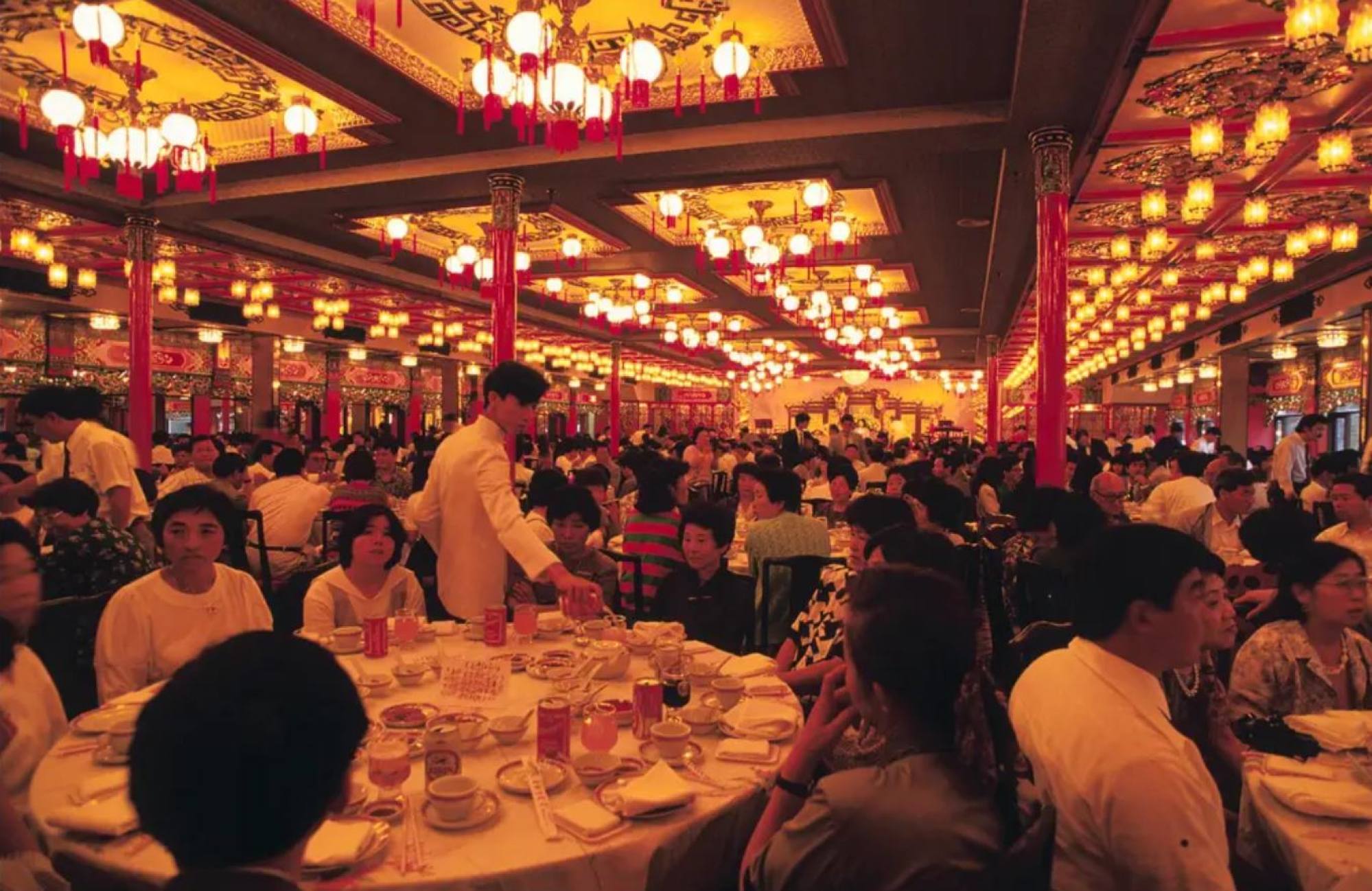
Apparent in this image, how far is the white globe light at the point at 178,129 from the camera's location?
5.45m

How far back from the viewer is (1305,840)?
69.8 inches

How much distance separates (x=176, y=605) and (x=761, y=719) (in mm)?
1858

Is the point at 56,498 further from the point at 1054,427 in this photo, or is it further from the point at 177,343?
the point at 177,343

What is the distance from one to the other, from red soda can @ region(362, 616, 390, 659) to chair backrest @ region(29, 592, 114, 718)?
0.87m

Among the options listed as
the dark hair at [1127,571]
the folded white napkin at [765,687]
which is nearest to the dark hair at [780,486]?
the folded white napkin at [765,687]

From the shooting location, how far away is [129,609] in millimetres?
2641

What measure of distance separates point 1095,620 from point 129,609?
2.69 meters

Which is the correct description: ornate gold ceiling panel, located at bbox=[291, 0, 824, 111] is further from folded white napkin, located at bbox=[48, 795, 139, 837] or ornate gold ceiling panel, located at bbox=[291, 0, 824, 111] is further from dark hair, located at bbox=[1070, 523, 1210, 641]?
folded white napkin, located at bbox=[48, 795, 139, 837]

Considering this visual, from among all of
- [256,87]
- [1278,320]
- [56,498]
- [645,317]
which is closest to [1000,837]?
[56,498]

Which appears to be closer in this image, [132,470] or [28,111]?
[132,470]

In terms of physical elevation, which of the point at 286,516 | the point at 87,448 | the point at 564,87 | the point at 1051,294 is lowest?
the point at 286,516

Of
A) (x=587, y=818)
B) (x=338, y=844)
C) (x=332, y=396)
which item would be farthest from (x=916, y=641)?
(x=332, y=396)

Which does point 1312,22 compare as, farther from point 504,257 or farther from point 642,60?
point 504,257

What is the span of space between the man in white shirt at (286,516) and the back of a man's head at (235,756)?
526 cm
